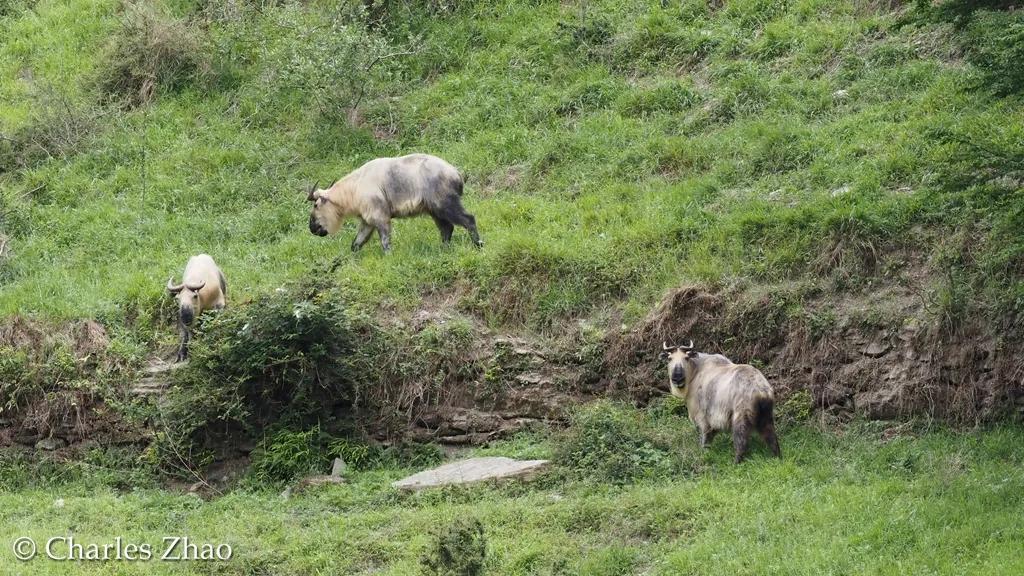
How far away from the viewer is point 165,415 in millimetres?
13078

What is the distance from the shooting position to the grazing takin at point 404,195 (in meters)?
15.1

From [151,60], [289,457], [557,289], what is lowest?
[289,457]

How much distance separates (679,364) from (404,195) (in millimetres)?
4730

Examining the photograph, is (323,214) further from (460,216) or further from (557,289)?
(557,289)

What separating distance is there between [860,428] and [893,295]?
1.51m

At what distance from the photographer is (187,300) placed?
1395 centimetres

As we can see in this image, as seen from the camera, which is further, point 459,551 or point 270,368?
point 270,368

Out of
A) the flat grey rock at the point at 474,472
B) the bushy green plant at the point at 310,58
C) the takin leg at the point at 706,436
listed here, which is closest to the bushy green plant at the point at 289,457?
the flat grey rock at the point at 474,472

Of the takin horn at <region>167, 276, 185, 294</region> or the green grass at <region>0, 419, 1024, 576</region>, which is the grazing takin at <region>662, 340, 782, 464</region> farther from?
the takin horn at <region>167, 276, 185, 294</region>

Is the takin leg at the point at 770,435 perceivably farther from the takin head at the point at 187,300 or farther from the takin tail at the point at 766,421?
the takin head at the point at 187,300

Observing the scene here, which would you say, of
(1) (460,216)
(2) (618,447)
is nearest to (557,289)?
(1) (460,216)

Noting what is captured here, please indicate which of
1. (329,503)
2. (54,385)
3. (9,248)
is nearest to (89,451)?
(54,385)

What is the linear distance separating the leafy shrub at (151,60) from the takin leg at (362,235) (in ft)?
22.7

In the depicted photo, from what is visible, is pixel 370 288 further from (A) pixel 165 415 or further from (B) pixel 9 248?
(B) pixel 9 248
